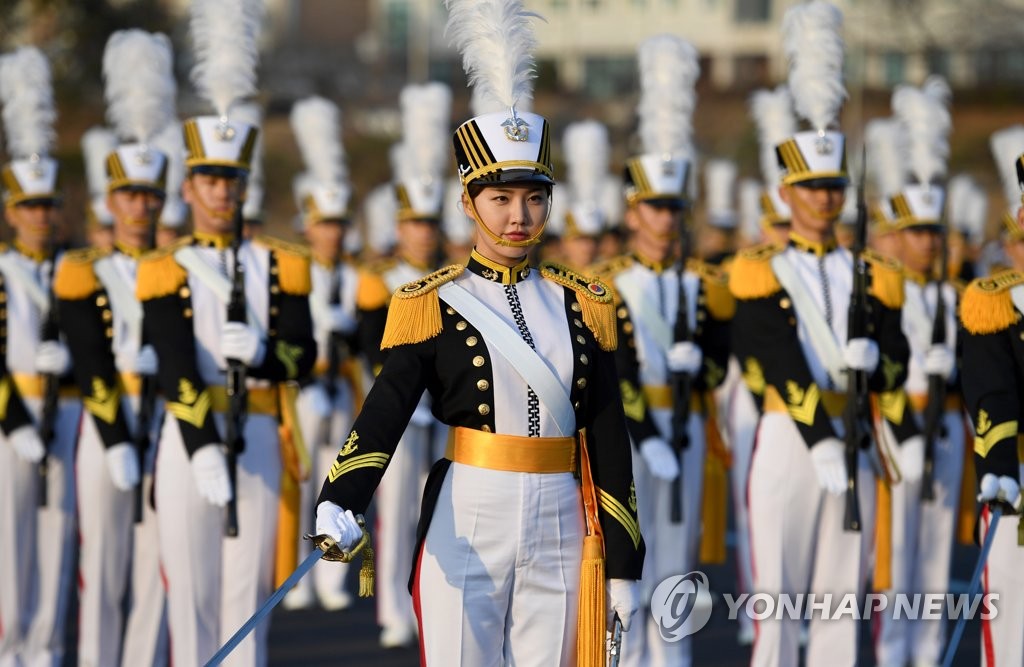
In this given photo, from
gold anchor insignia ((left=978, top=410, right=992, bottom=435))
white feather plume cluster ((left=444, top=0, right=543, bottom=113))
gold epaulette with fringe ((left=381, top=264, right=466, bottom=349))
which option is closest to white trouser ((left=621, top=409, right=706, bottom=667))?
→ gold anchor insignia ((left=978, top=410, right=992, bottom=435))

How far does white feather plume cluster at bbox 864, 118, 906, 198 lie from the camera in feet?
36.9

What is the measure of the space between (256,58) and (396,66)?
5070cm

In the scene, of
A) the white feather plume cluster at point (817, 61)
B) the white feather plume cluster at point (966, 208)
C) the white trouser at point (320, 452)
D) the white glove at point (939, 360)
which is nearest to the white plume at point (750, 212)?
the white feather plume cluster at point (966, 208)

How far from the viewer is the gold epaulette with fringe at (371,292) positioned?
10.3m

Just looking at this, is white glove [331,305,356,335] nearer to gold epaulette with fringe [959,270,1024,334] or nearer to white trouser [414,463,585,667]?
gold epaulette with fringe [959,270,1024,334]

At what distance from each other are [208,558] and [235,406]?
59 cm

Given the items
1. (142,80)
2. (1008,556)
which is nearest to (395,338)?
(1008,556)

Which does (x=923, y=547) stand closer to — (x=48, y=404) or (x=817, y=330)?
(x=817, y=330)

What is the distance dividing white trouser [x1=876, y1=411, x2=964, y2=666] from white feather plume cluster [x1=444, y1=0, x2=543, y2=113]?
424cm

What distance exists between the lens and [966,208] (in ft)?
50.8

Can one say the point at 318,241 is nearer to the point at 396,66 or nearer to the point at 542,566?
the point at 542,566

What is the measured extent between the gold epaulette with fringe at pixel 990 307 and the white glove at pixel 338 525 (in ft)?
→ 9.11

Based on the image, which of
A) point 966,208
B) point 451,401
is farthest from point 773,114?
point 451,401

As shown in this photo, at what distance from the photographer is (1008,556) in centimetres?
657
